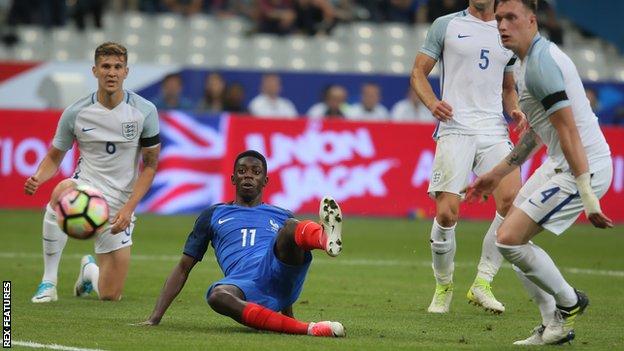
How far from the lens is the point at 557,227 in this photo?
7938mm

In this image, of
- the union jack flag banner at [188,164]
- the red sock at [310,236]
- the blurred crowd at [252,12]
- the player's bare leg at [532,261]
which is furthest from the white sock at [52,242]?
the blurred crowd at [252,12]

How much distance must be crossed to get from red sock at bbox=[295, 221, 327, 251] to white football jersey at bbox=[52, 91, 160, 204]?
2.92 metres

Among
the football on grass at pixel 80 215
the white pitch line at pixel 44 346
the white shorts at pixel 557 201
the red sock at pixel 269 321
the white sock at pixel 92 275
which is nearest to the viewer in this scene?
the white pitch line at pixel 44 346

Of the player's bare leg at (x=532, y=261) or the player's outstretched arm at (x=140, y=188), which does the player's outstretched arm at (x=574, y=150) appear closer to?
the player's bare leg at (x=532, y=261)

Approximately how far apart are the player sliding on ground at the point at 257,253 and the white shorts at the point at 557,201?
1252 millimetres

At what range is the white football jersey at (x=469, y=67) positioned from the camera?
10.4 meters

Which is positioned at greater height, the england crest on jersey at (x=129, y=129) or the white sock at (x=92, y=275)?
the england crest on jersey at (x=129, y=129)

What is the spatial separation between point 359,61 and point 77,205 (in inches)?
672

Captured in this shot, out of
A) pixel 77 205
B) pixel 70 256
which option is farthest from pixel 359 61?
pixel 77 205

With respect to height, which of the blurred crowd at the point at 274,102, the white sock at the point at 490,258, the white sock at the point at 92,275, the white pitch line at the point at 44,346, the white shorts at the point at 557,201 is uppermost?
the white shorts at the point at 557,201

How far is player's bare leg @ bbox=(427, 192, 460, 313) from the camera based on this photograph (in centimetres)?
1023

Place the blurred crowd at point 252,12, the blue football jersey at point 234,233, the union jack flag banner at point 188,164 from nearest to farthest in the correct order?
the blue football jersey at point 234,233 → the union jack flag banner at point 188,164 → the blurred crowd at point 252,12

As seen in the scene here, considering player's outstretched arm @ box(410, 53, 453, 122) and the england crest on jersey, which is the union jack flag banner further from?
player's outstretched arm @ box(410, 53, 453, 122)

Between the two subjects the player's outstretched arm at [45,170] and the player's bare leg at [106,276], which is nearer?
the player's outstretched arm at [45,170]
